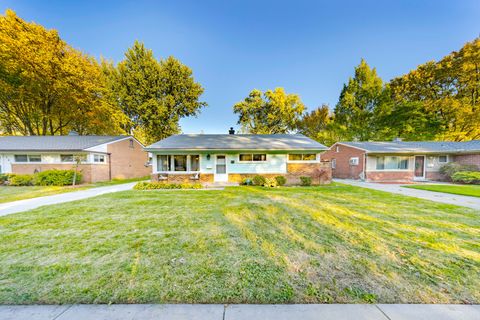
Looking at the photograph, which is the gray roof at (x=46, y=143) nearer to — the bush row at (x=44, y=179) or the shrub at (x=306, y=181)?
the bush row at (x=44, y=179)

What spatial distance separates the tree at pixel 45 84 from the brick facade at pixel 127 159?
4354mm

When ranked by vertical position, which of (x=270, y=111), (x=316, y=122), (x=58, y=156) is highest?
(x=270, y=111)

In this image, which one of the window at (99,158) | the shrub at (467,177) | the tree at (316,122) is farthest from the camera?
the tree at (316,122)

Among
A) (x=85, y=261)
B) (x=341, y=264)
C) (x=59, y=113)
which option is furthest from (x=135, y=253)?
(x=59, y=113)

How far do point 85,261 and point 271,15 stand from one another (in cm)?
1594

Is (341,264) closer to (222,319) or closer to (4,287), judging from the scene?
(222,319)

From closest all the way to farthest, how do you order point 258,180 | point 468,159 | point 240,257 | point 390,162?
point 240,257, point 258,180, point 468,159, point 390,162

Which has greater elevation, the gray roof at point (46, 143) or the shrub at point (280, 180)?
the gray roof at point (46, 143)

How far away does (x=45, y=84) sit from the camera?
1647 centimetres

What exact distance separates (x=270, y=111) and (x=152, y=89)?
51.7ft

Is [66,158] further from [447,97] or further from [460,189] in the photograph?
[447,97]

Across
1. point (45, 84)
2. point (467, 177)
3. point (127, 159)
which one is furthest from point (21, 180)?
point (467, 177)

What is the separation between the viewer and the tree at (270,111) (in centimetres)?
2616

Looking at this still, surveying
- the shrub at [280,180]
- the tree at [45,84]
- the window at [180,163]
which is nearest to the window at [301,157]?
the shrub at [280,180]
